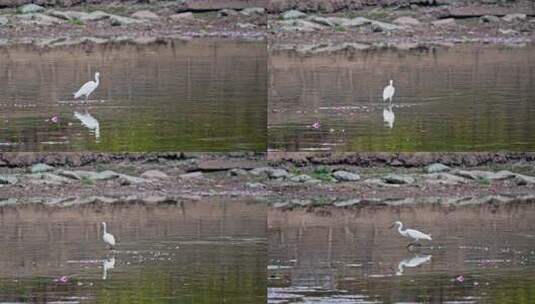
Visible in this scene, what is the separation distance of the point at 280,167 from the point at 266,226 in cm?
29

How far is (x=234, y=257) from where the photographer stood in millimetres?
5355

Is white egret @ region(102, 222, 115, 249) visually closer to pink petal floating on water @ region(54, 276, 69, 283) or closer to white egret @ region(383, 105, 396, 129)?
pink petal floating on water @ region(54, 276, 69, 283)

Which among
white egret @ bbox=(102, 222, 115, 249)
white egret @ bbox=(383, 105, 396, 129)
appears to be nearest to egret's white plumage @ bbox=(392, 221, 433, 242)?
white egret @ bbox=(383, 105, 396, 129)

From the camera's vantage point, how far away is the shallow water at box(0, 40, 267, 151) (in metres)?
5.30

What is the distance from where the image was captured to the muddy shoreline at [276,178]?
5.30 metres

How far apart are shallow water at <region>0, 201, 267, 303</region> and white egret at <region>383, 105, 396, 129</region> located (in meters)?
0.72

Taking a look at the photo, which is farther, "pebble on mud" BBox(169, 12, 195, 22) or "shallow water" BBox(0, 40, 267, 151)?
"pebble on mud" BBox(169, 12, 195, 22)

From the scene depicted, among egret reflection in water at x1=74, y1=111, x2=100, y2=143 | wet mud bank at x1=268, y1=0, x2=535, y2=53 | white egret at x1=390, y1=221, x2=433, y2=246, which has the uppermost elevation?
wet mud bank at x1=268, y1=0, x2=535, y2=53

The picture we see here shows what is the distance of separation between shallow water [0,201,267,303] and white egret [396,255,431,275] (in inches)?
25.7

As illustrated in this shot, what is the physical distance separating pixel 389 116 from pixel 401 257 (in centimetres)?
68

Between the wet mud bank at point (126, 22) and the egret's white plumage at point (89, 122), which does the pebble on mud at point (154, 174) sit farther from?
the wet mud bank at point (126, 22)

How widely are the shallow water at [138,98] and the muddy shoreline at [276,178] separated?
75 mm

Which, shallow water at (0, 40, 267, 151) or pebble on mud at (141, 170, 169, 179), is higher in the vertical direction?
shallow water at (0, 40, 267, 151)

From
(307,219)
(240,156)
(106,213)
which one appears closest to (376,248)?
(307,219)
